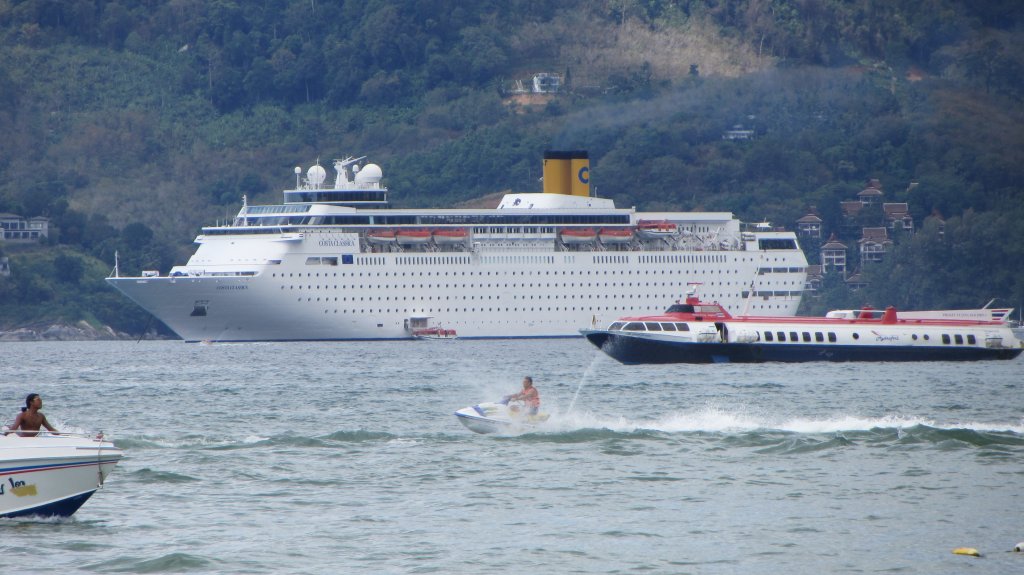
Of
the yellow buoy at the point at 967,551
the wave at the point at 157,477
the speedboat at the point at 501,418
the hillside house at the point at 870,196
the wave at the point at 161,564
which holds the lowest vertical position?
the yellow buoy at the point at 967,551

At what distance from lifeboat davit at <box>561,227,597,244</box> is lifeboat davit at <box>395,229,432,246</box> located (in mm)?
9349

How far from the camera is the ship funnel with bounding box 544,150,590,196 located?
124062 mm

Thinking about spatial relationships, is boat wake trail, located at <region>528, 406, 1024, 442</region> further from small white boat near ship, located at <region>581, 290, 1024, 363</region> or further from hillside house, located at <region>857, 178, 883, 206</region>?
hillside house, located at <region>857, 178, 883, 206</region>

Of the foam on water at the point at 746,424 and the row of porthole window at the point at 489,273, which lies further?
the row of porthole window at the point at 489,273

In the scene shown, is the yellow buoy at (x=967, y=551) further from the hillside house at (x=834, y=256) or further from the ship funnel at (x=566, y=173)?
A: the hillside house at (x=834, y=256)

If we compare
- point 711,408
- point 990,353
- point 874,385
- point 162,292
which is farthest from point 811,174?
point 711,408

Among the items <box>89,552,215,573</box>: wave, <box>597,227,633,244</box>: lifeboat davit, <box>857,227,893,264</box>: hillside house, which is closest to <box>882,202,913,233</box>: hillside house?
<box>857,227,893,264</box>: hillside house

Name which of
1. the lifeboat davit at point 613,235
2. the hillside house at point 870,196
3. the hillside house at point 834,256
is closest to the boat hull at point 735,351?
the lifeboat davit at point 613,235

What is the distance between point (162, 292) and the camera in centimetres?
10306

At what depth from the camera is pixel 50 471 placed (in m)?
26.4

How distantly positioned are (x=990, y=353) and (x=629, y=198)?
383ft

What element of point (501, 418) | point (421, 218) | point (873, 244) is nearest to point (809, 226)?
point (873, 244)

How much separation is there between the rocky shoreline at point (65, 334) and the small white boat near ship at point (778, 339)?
8117 centimetres

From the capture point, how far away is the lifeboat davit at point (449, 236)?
11225cm
